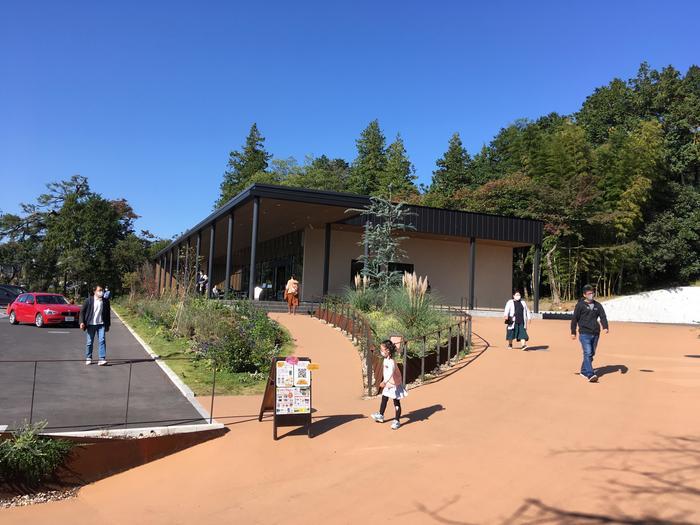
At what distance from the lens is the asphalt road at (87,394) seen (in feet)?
23.5

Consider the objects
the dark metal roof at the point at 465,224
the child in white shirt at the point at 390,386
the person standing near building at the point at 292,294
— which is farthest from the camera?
the dark metal roof at the point at 465,224

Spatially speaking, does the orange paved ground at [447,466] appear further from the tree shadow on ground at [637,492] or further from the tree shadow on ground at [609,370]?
the tree shadow on ground at [609,370]

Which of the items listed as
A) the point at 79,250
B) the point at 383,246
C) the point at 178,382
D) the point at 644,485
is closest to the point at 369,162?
the point at 79,250

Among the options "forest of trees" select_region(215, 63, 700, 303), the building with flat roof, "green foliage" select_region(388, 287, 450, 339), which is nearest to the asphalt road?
"green foliage" select_region(388, 287, 450, 339)

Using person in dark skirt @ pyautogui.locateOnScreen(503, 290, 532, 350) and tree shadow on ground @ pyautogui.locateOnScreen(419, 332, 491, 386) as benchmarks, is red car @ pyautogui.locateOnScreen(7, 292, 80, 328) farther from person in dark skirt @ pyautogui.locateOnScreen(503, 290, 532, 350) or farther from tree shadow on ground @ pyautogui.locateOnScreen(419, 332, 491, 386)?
person in dark skirt @ pyautogui.locateOnScreen(503, 290, 532, 350)

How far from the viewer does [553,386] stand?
31.7 feet

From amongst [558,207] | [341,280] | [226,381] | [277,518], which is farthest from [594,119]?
[277,518]

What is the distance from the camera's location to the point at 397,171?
6525 centimetres

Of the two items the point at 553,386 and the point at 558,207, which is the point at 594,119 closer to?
the point at 558,207

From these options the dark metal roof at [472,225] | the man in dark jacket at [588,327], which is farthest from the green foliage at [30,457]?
the dark metal roof at [472,225]

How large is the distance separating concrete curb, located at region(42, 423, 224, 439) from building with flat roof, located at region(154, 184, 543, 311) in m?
14.0

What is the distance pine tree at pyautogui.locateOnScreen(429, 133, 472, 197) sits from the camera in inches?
2290

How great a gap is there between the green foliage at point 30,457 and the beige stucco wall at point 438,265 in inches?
863

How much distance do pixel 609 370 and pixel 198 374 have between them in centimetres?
832
